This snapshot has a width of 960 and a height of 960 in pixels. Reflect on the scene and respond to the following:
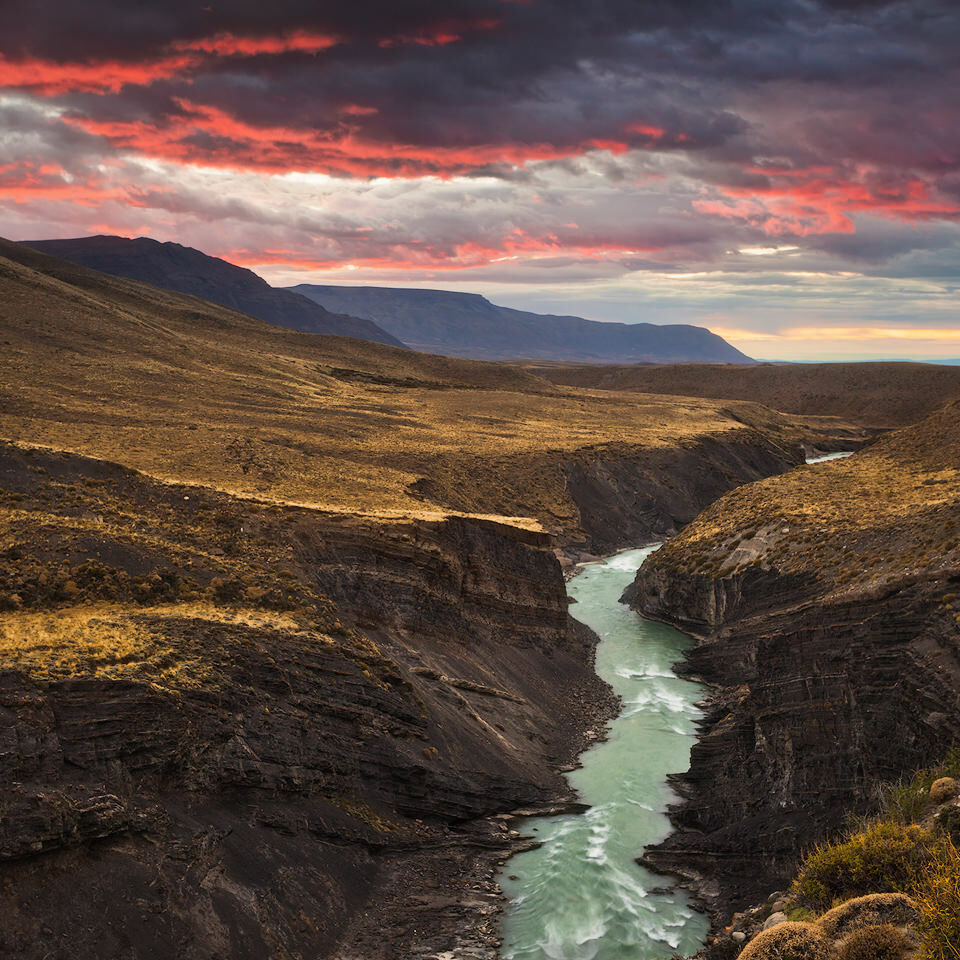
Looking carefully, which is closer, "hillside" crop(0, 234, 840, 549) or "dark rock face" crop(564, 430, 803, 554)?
"hillside" crop(0, 234, 840, 549)

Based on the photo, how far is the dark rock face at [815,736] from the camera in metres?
26.1

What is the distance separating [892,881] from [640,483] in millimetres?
77548

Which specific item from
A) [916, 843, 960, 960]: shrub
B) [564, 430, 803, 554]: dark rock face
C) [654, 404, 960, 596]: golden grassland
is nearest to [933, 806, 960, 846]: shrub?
[916, 843, 960, 960]: shrub

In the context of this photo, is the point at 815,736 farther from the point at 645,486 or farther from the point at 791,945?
the point at 645,486

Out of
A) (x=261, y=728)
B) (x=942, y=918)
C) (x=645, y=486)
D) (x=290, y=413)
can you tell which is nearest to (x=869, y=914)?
(x=942, y=918)

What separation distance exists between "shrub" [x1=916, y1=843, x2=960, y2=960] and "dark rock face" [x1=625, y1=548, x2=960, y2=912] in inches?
486

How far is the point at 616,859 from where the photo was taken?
95.6 ft

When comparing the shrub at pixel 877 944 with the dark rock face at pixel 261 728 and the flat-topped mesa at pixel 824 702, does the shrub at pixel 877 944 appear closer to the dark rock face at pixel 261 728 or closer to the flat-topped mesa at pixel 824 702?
A: the flat-topped mesa at pixel 824 702

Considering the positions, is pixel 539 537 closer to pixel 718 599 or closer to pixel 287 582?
pixel 718 599

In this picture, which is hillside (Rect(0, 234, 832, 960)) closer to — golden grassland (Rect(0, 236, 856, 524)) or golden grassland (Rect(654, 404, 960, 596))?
golden grassland (Rect(0, 236, 856, 524))

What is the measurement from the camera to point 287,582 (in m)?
34.7

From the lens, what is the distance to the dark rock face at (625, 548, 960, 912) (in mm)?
26109

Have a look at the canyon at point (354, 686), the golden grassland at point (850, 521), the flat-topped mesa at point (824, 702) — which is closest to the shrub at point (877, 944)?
the flat-topped mesa at point (824, 702)

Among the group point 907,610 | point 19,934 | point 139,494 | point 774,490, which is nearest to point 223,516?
point 139,494
